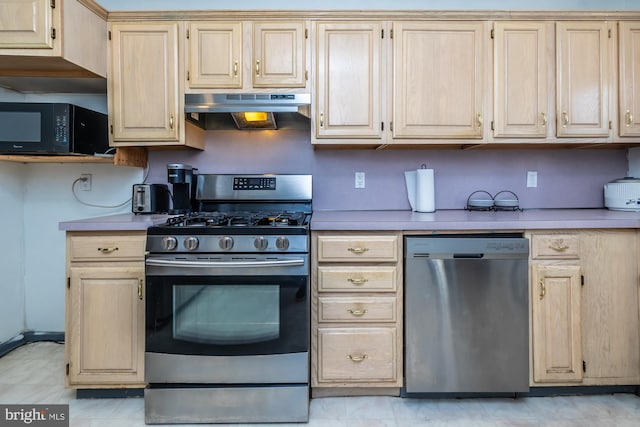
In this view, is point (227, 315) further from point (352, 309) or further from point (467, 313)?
point (467, 313)

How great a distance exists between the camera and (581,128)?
214cm

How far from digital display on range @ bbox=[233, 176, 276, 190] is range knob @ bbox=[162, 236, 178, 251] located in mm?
736

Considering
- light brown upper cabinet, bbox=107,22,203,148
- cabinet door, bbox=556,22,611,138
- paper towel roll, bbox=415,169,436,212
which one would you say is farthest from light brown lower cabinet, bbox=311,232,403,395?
cabinet door, bbox=556,22,611,138

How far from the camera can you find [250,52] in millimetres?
2102

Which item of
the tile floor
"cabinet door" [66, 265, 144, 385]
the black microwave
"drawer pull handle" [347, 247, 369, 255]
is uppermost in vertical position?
the black microwave

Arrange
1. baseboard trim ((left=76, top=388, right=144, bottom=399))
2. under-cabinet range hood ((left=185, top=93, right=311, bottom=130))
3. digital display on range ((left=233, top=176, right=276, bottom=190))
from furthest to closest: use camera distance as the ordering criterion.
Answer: digital display on range ((left=233, top=176, right=276, bottom=190)) → under-cabinet range hood ((left=185, top=93, right=311, bottom=130)) → baseboard trim ((left=76, top=388, right=144, bottom=399))

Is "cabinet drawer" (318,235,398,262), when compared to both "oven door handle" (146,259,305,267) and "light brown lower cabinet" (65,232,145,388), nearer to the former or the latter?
"oven door handle" (146,259,305,267)

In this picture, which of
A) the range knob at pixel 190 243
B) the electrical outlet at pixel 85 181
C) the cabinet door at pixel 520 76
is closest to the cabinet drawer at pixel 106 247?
the range knob at pixel 190 243

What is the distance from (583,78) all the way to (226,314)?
2.32 m

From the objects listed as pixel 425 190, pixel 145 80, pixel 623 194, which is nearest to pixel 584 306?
pixel 623 194

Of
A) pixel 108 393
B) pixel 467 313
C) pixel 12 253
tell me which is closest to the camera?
pixel 467 313

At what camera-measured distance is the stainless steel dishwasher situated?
1.78m

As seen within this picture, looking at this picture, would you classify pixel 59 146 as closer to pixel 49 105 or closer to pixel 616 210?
pixel 49 105

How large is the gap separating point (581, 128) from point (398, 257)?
1356 mm
